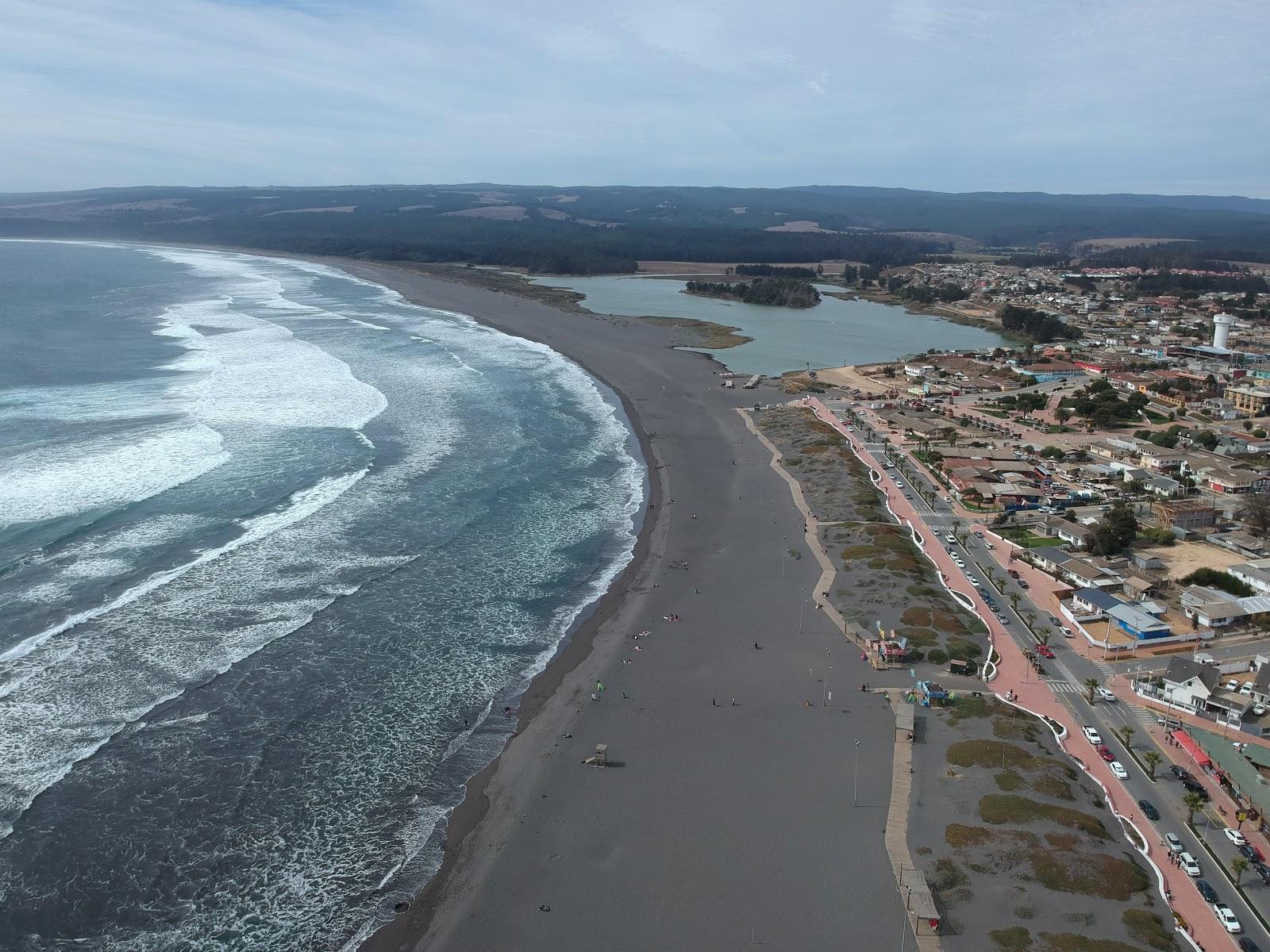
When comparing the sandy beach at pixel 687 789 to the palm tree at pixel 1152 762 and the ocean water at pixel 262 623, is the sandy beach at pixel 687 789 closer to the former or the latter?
the ocean water at pixel 262 623

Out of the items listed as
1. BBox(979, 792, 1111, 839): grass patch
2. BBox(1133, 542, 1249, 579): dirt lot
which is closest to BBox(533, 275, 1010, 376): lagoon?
BBox(1133, 542, 1249, 579): dirt lot

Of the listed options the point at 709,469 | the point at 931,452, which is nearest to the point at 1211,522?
the point at 931,452

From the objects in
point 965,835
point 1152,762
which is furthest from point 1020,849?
point 1152,762

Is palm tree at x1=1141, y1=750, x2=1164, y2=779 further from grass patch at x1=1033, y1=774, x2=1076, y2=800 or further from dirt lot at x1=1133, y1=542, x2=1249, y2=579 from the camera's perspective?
dirt lot at x1=1133, y1=542, x2=1249, y2=579

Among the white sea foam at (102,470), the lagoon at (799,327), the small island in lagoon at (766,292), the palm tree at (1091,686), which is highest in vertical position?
the small island in lagoon at (766,292)

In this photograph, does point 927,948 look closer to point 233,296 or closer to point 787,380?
point 787,380

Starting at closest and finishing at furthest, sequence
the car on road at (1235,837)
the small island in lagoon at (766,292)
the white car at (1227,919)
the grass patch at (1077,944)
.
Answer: the grass patch at (1077,944)
the white car at (1227,919)
the car on road at (1235,837)
the small island in lagoon at (766,292)

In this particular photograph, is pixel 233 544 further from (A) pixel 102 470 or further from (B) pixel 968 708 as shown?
(B) pixel 968 708

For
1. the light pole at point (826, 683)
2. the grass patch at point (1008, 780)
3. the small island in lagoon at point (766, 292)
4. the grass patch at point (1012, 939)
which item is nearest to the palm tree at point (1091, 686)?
the grass patch at point (1008, 780)
